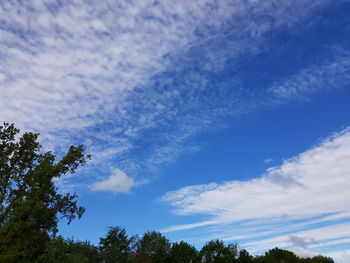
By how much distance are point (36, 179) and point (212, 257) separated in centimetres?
9163

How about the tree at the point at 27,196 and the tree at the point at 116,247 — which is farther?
the tree at the point at 116,247

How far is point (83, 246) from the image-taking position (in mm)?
111812

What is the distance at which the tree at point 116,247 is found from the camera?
111 m

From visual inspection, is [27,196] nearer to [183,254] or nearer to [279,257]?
[183,254]

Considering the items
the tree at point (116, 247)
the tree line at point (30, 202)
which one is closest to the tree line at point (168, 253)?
the tree at point (116, 247)

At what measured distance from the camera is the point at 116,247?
117m

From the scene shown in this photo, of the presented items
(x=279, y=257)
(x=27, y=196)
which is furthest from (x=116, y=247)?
(x=27, y=196)

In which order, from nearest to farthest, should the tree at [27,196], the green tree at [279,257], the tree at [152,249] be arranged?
the tree at [27,196] < the tree at [152,249] < the green tree at [279,257]

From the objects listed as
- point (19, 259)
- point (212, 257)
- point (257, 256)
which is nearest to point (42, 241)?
point (19, 259)

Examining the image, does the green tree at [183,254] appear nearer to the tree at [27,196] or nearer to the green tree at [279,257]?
the green tree at [279,257]

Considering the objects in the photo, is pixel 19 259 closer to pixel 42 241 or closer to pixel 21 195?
pixel 21 195

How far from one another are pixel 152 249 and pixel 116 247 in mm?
17488

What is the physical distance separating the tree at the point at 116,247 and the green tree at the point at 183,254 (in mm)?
15434

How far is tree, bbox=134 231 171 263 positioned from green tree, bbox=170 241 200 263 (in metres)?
2.20
